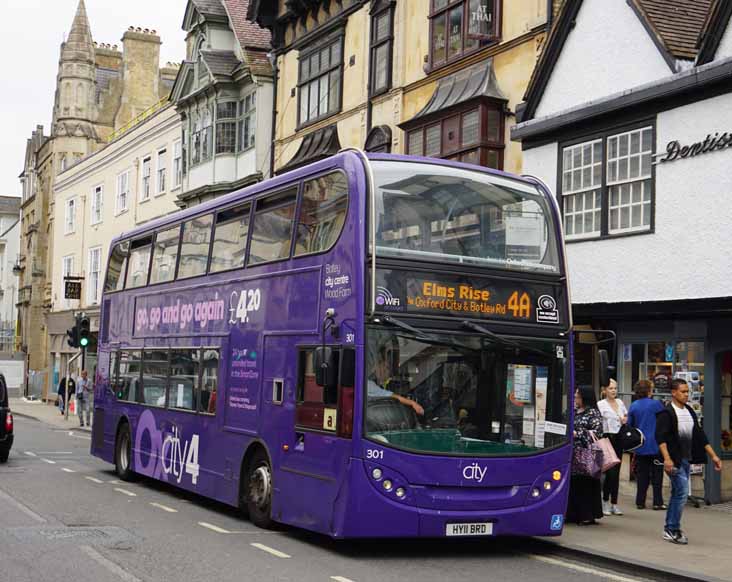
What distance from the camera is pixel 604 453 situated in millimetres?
13336

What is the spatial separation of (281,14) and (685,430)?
845 inches

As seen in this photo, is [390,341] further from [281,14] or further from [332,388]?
[281,14]

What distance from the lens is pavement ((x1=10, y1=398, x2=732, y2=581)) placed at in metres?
10.5

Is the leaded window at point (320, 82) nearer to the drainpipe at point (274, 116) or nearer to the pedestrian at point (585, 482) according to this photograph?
the drainpipe at point (274, 116)

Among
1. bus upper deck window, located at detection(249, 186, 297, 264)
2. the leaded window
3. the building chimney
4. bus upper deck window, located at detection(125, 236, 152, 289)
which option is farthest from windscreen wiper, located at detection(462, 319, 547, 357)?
the building chimney

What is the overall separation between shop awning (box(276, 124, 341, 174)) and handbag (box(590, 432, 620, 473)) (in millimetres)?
14645

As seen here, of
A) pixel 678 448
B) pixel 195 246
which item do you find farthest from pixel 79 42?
pixel 678 448

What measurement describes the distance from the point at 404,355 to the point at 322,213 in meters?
1.99

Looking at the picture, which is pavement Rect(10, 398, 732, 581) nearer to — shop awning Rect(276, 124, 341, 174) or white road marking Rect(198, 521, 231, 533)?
white road marking Rect(198, 521, 231, 533)

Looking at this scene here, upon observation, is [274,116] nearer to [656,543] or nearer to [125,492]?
[125,492]

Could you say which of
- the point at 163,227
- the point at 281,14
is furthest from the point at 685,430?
the point at 281,14

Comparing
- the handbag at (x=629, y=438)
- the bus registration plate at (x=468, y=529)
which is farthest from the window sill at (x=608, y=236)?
the bus registration plate at (x=468, y=529)

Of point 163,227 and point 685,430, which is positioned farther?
point 163,227

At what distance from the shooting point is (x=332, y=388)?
1087 cm
